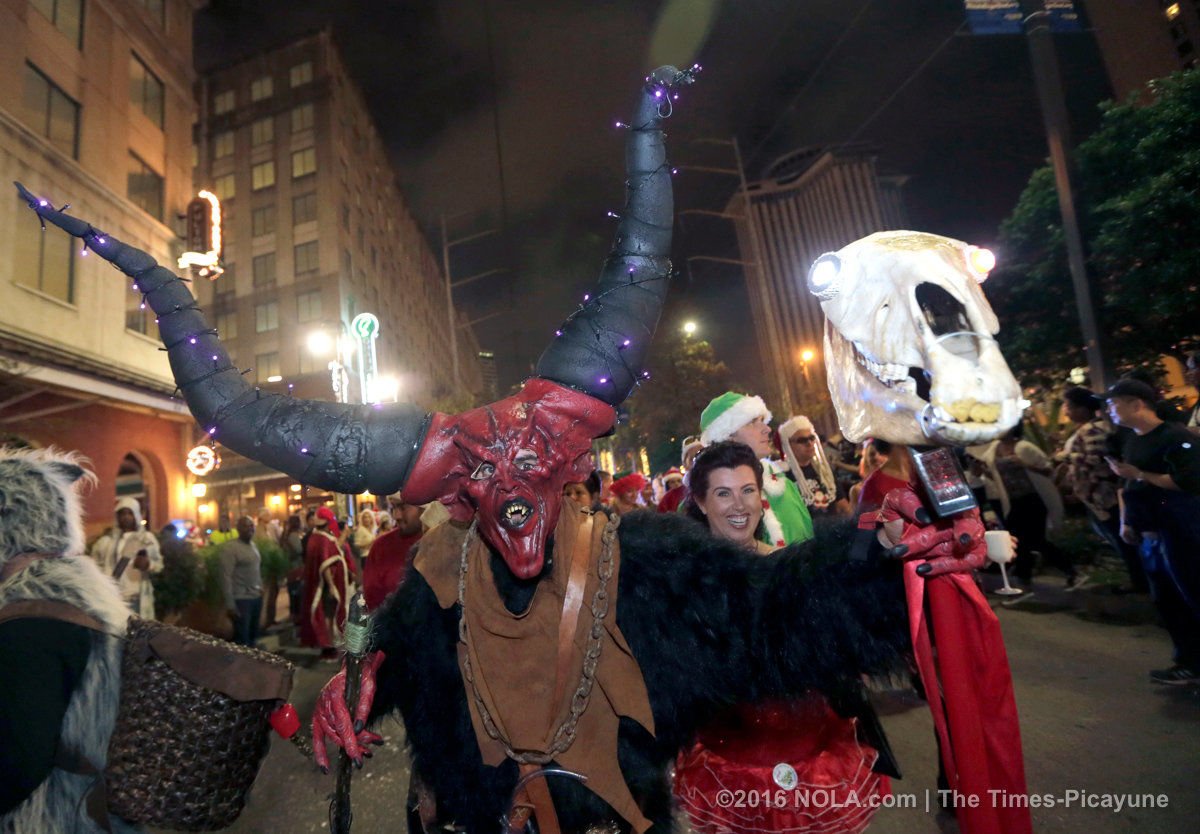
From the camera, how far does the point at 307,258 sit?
28.6 m

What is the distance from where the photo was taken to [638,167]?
148 centimetres

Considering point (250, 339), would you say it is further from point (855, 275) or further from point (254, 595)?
point (855, 275)

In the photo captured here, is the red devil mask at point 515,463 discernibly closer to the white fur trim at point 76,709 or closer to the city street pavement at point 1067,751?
the white fur trim at point 76,709

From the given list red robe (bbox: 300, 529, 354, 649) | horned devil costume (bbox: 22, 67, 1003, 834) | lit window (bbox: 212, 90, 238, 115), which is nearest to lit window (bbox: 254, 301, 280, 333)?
lit window (bbox: 212, 90, 238, 115)

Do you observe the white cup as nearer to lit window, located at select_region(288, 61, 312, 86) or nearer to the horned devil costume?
the horned devil costume

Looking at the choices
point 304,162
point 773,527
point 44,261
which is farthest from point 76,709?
point 304,162

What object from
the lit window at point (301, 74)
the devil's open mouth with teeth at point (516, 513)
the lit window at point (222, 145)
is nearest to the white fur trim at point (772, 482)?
the devil's open mouth with teeth at point (516, 513)

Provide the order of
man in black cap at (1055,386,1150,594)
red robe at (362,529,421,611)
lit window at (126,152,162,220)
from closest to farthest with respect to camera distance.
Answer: red robe at (362,529,421,611)
man in black cap at (1055,386,1150,594)
lit window at (126,152,162,220)

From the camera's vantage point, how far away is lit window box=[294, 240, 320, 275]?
93.0 ft

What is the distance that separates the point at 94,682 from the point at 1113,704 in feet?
18.0

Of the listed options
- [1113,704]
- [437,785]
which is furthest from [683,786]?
[1113,704]

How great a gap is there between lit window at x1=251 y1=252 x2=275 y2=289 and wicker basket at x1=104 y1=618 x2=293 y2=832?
31.1 meters

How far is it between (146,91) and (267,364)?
14.7m

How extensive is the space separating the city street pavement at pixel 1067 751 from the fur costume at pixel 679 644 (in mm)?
1406
